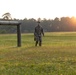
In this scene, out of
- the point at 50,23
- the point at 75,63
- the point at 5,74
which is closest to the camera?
the point at 5,74

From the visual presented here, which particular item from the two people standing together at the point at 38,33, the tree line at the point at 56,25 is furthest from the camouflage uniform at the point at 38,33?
the tree line at the point at 56,25

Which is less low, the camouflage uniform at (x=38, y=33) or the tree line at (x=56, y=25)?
the camouflage uniform at (x=38, y=33)

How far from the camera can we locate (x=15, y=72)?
32.7 ft

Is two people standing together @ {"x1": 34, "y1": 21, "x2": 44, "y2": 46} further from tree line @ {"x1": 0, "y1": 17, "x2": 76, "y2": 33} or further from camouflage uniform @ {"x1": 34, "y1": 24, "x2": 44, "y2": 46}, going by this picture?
tree line @ {"x1": 0, "y1": 17, "x2": 76, "y2": 33}

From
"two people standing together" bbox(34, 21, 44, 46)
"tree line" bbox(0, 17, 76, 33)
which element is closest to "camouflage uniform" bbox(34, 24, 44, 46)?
"two people standing together" bbox(34, 21, 44, 46)

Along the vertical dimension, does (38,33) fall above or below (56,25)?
above

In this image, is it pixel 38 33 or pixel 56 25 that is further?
pixel 56 25

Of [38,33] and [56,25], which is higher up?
[38,33]

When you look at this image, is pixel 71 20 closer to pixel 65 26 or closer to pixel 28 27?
pixel 65 26

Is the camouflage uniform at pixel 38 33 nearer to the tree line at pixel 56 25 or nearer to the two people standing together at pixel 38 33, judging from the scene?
the two people standing together at pixel 38 33

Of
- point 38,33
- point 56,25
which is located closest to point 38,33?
point 38,33

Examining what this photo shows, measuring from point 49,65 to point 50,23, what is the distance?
131 metres

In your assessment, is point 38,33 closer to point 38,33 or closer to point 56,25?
point 38,33

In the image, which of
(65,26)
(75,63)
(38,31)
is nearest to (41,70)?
(75,63)
